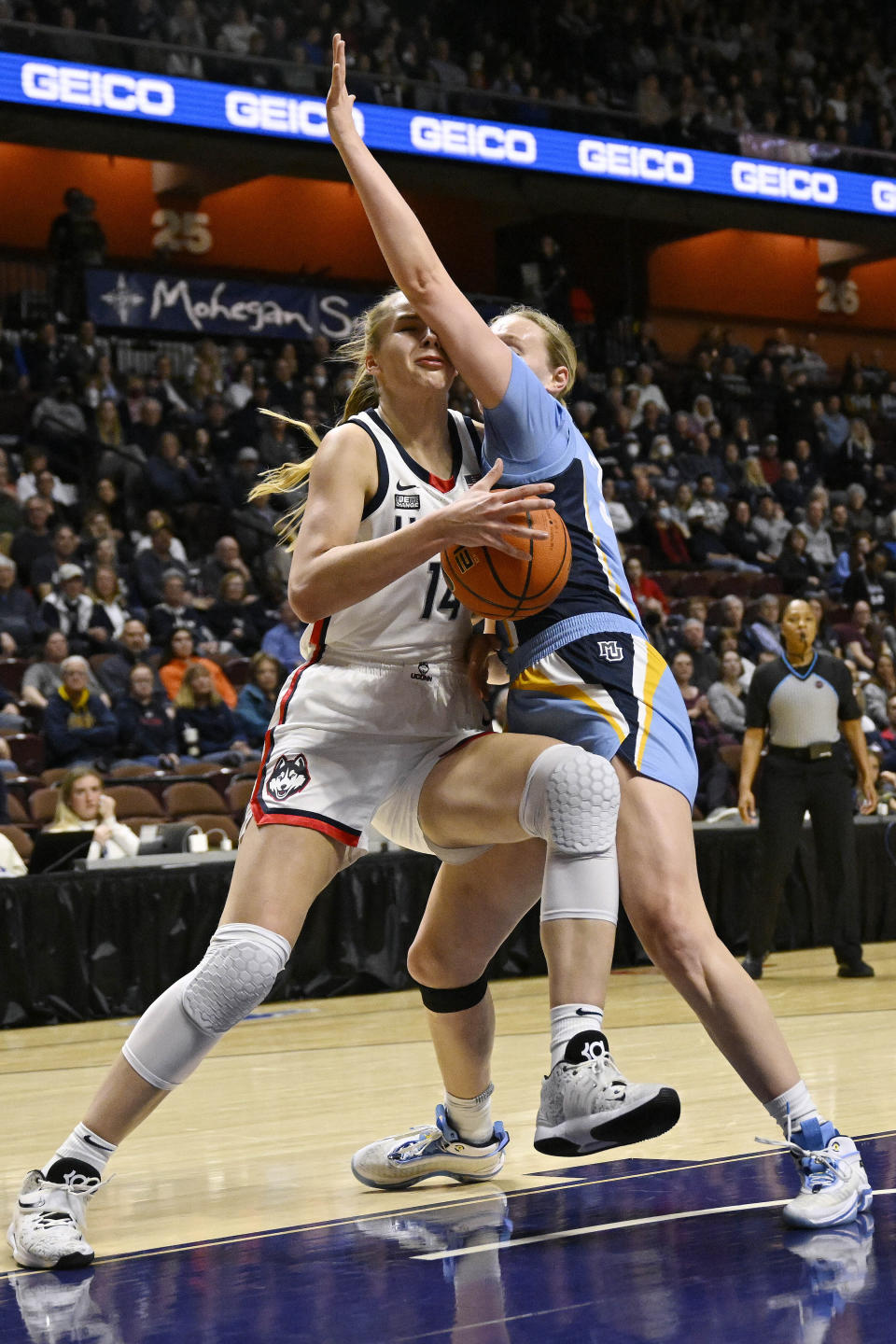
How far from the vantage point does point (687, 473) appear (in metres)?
17.0

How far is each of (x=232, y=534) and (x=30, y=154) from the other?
314 inches

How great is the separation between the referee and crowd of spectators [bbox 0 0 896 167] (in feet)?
30.2

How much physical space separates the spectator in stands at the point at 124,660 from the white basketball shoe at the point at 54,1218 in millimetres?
7501

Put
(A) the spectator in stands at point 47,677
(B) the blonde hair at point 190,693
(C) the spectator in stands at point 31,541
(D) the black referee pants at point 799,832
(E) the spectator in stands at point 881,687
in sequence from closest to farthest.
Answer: (D) the black referee pants at point 799,832
(A) the spectator in stands at point 47,677
(B) the blonde hair at point 190,693
(C) the spectator in stands at point 31,541
(E) the spectator in stands at point 881,687

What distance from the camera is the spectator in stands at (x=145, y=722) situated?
10.4 metres

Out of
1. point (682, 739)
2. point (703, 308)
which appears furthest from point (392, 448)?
point (703, 308)

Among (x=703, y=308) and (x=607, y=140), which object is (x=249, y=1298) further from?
(x=703, y=308)

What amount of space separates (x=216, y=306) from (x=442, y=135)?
9.54 feet

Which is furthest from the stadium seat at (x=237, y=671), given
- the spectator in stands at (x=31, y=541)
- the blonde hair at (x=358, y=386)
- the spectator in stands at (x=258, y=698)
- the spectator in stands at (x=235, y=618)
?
the blonde hair at (x=358, y=386)

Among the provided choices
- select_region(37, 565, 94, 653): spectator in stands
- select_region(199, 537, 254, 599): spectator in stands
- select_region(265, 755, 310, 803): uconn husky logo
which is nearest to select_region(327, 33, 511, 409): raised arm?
select_region(265, 755, 310, 803): uconn husky logo

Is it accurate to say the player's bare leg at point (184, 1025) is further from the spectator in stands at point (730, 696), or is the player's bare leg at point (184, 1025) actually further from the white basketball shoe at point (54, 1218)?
the spectator in stands at point (730, 696)

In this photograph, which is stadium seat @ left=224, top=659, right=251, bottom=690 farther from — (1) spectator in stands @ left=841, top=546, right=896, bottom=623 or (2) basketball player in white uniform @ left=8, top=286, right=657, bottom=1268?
(2) basketball player in white uniform @ left=8, top=286, right=657, bottom=1268

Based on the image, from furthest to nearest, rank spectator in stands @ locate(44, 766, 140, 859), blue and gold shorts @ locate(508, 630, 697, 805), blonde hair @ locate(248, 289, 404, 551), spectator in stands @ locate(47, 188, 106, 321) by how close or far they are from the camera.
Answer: spectator in stands @ locate(47, 188, 106, 321), spectator in stands @ locate(44, 766, 140, 859), blonde hair @ locate(248, 289, 404, 551), blue and gold shorts @ locate(508, 630, 697, 805)

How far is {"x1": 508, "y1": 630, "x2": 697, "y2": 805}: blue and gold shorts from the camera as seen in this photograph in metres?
3.24
